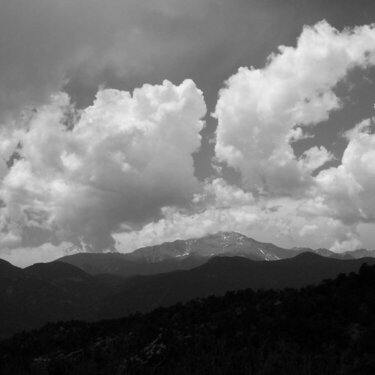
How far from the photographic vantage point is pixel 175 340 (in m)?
32.9

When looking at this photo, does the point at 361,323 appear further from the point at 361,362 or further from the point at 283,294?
the point at 283,294

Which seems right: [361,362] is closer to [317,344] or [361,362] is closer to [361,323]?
[317,344]

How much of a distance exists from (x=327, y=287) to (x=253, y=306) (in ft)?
28.1

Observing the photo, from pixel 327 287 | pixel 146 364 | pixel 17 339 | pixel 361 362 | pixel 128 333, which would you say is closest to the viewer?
pixel 361 362

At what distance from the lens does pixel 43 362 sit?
3288cm

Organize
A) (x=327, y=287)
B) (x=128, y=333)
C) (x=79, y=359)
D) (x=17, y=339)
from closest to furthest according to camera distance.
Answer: (x=79, y=359) → (x=128, y=333) → (x=327, y=287) → (x=17, y=339)

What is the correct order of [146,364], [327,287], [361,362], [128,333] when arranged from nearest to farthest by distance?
[361,362], [146,364], [128,333], [327,287]

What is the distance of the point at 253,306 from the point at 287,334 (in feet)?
30.4

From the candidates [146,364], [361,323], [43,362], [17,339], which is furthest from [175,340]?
[17,339]

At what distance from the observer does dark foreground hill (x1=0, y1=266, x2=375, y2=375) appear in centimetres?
2327

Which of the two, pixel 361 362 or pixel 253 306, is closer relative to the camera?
pixel 361 362

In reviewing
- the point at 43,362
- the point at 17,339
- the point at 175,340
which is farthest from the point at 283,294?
the point at 17,339

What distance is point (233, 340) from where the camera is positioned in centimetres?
3112

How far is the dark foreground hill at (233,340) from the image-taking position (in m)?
23.3
